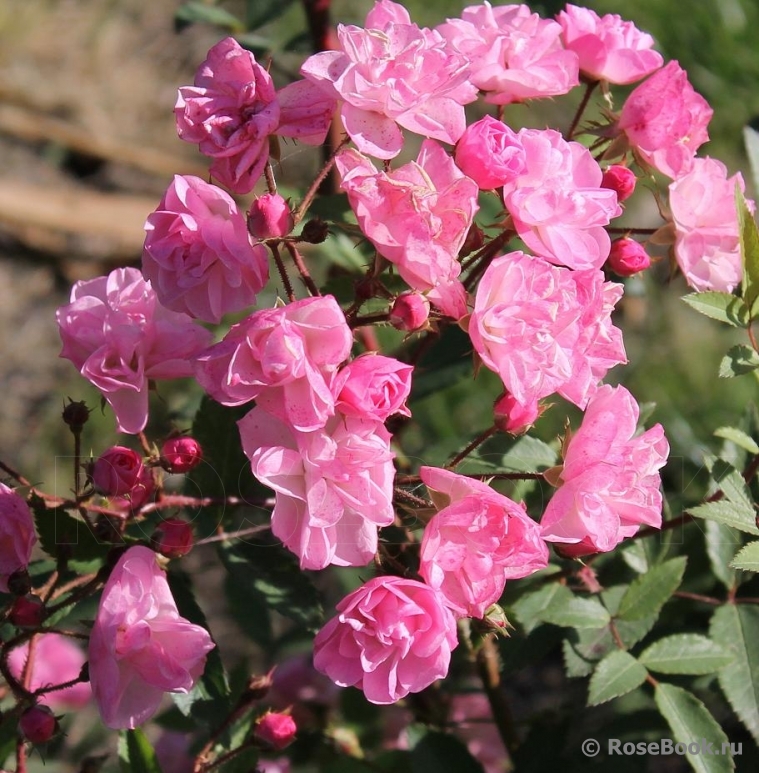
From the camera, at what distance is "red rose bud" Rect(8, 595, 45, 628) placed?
3.64 ft

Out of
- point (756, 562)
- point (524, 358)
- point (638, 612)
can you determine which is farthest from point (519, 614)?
point (524, 358)

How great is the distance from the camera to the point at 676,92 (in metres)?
1.26

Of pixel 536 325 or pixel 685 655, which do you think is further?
pixel 685 655

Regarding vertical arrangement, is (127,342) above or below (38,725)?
above

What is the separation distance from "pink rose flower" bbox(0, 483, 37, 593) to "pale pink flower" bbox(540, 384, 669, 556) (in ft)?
1.96

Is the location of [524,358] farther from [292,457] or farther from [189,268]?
[189,268]

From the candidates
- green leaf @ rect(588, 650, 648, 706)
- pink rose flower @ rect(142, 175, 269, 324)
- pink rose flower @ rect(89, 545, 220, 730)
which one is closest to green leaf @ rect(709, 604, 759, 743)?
green leaf @ rect(588, 650, 648, 706)

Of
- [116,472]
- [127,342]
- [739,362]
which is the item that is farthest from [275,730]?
[739,362]

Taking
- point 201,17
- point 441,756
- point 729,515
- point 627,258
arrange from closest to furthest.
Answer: point 729,515, point 627,258, point 441,756, point 201,17

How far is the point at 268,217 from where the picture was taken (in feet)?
3.47

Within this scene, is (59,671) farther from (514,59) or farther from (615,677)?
(514,59)

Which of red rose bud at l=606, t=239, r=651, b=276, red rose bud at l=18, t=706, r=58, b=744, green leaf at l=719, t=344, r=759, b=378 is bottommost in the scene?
red rose bud at l=18, t=706, r=58, b=744

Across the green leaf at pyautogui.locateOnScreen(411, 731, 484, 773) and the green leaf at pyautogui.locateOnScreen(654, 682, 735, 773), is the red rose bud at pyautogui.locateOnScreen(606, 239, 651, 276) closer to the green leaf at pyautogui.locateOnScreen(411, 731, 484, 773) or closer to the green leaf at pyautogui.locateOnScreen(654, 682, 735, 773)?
the green leaf at pyautogui.locateOnScreen(654, 682, 735, 773)

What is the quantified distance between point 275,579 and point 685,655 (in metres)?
0.57
